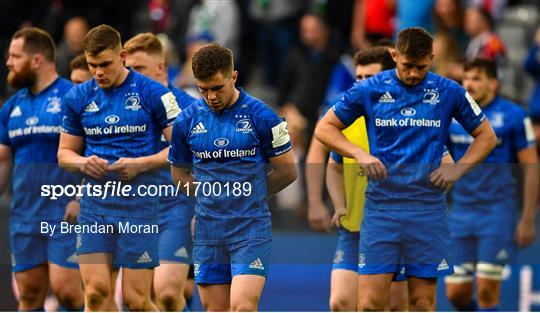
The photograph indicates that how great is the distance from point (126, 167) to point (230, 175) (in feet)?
2.80

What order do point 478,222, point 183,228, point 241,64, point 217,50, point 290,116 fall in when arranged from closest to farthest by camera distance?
point 217,50
point 183,228
point 478,222
point 290,116
point 241,64

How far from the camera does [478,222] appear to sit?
12.7 meters

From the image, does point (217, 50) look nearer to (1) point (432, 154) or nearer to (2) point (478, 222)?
(1) point (432, 154)

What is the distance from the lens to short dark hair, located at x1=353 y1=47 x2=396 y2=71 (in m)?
11.2

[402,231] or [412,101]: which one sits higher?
[412,101]

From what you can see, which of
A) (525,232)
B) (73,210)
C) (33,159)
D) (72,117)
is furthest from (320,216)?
(33,159)

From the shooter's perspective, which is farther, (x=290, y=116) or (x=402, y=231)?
(x=290, y=116)

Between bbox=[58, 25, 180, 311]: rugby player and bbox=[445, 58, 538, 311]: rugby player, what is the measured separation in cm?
286

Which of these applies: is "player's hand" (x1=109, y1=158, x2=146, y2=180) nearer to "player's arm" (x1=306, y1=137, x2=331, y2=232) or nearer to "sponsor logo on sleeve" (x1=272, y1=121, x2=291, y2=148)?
"sponsor logo on sleeve" (x1=272, y1=121, x2=291, y2=148)

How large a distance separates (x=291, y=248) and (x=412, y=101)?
2.29 m

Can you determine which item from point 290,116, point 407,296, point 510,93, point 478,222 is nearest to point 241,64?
point 290,116

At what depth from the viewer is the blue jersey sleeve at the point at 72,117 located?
34.7 ft

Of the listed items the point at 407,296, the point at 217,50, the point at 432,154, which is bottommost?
the point at 407,296

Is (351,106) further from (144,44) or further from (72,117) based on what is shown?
(144,44)
